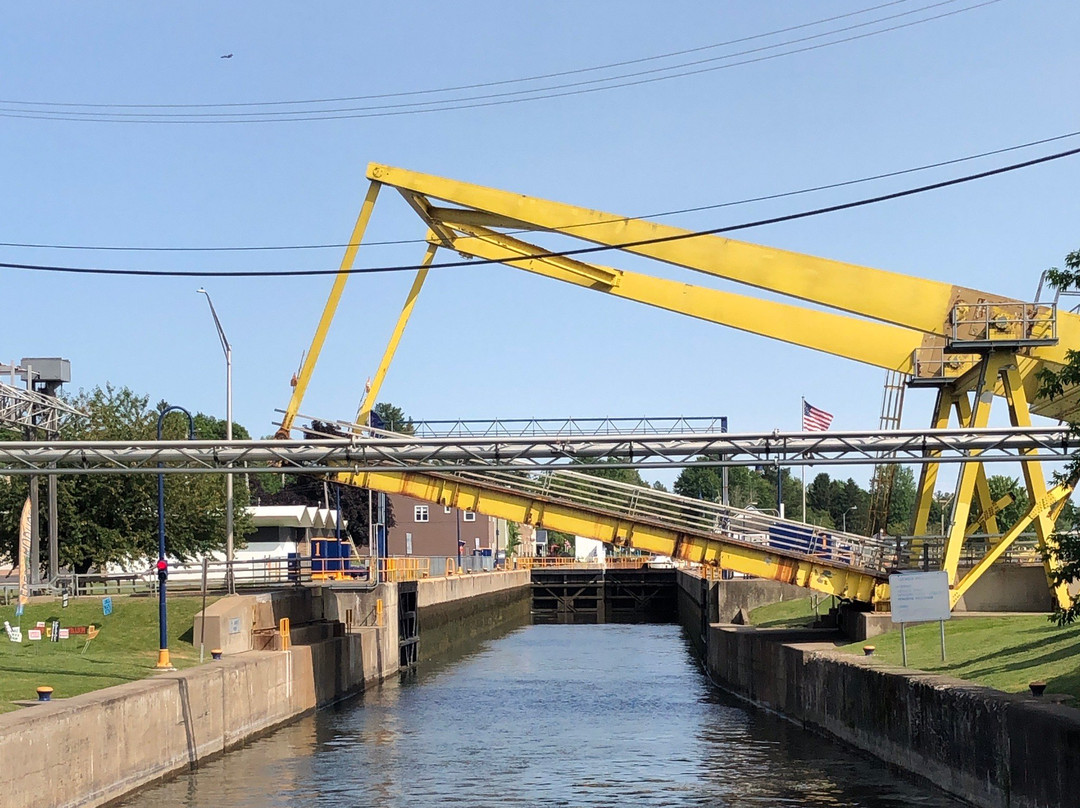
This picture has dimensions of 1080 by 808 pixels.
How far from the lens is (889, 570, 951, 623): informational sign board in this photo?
25047mm

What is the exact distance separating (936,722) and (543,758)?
28.2ft

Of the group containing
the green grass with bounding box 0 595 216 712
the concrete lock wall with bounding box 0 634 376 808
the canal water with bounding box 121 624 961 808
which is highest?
the green grass with bounding box 0 595 216 712

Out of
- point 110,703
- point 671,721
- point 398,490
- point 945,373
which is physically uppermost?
point 945,373

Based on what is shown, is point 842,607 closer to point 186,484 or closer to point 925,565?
point 925,565

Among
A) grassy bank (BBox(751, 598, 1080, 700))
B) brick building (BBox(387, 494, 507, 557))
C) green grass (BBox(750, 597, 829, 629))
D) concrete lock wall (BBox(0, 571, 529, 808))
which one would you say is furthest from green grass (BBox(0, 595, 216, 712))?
brick building (BBox(387, 494, 507, 557))

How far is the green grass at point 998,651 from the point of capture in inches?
809

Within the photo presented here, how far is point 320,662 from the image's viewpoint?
36.1m

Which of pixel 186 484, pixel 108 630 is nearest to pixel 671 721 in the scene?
pixel 108 630

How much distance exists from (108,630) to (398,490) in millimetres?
8139

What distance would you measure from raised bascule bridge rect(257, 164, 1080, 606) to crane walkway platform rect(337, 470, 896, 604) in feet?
0.18

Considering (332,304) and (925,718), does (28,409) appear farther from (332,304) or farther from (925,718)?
(925,718)

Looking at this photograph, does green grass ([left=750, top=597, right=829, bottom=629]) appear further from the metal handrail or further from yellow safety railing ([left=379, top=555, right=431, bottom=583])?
yellow safety railing ([left=379, top=555, right=431, bottom=583])

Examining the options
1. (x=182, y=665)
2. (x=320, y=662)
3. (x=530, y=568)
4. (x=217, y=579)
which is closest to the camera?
(x=182, y=665)

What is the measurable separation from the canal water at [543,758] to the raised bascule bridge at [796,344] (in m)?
4.84
